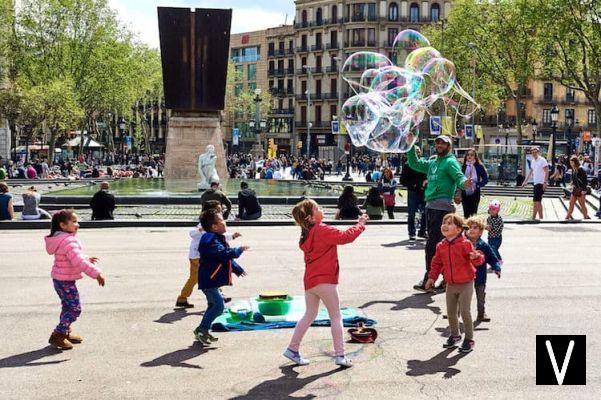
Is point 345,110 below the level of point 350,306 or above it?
above

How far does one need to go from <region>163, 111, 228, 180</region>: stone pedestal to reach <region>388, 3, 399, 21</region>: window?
5996cm

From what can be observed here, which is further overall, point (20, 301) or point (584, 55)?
point (584, 55)

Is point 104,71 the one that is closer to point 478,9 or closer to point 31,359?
point 478,9

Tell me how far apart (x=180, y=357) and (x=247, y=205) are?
42.7 ft

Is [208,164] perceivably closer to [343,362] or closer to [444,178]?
[444,178]

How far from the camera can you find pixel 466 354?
6.99 meters

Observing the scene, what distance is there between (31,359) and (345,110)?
10.9 metres

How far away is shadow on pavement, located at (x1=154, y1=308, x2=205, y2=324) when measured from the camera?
8.27 m

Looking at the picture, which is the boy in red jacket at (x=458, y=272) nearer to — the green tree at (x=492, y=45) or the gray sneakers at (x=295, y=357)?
the gray sneakers at (x=295, y=357)

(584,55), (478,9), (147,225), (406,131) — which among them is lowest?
(147,225)

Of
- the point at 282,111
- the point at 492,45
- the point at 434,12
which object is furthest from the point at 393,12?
the point at 492,45

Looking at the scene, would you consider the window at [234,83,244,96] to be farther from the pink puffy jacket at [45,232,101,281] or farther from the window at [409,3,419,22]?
the pink puffy jacket at [45,232,101,281]

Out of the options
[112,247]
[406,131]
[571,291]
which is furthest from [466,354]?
[112,247]

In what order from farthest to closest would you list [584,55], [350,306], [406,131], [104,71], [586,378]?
[104,71] < [584,55] < [406,131] < [350,306] < [586,378]
